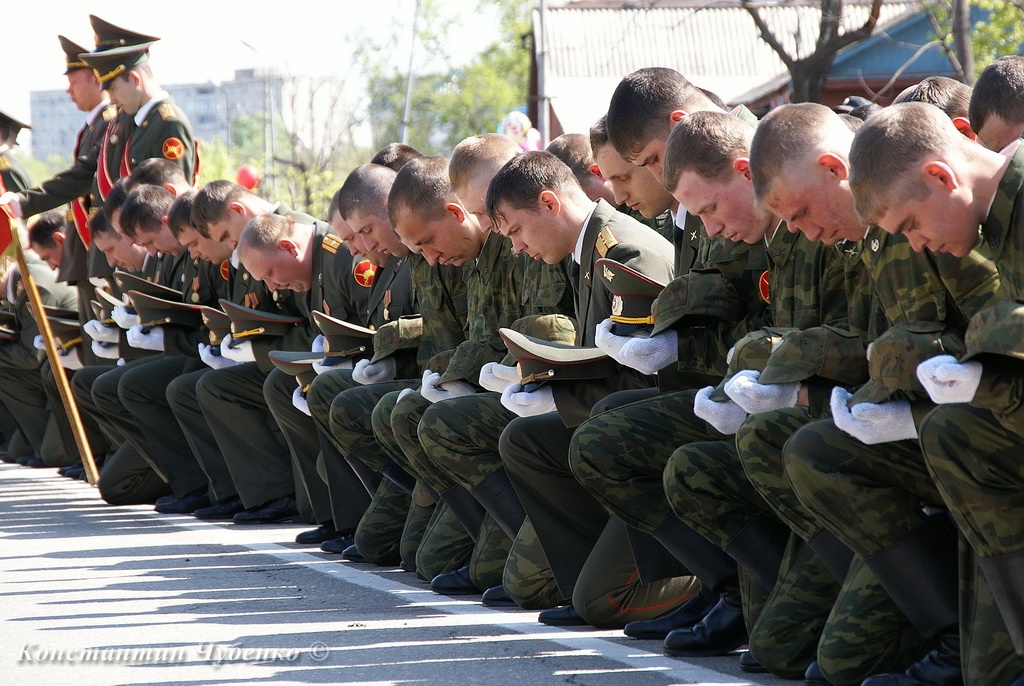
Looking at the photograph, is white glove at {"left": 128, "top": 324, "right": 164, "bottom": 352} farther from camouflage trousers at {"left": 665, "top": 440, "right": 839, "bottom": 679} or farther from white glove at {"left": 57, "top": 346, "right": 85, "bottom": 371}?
camouflage trousers at {"left": 665, "top": 440, "right": 839, "bottom": 679}

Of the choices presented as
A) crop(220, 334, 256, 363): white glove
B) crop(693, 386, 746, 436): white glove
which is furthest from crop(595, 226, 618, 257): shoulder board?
crop(220, 334, 256, 363): white glove

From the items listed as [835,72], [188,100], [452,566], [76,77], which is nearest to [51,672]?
[452,566]

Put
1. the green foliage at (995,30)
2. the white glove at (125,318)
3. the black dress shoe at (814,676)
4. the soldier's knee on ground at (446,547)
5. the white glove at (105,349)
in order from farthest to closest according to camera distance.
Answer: the green foliage at (995,30), the white glove at (105,349), the white glove at (125,318), the soldier's knee on ground at (446,547), the black dress shoe at (814,676)

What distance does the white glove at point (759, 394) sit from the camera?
142 inches

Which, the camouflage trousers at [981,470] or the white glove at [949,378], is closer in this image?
the white glove at [949,378]

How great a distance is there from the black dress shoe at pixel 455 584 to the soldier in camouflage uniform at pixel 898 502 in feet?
7.06

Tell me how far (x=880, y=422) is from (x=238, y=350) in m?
4.61

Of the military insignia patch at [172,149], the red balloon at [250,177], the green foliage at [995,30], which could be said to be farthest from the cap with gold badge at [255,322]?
the green foliage at [995,30]

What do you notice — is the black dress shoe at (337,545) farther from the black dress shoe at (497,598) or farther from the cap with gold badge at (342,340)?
the black dress shoe at (497,598)

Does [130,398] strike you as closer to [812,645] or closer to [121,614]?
[121,614]

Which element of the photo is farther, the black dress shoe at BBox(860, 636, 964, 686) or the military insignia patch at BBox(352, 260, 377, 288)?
the military insignia patch at BBox(352, 260, 377, 288)

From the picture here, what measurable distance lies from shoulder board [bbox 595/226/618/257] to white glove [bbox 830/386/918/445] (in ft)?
5.22

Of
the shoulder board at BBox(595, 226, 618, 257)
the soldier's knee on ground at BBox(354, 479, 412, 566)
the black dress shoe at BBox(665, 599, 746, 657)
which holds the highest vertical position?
the shoulder board at BBox(595, 226, 618, 257)

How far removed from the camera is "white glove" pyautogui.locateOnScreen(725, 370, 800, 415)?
361 cm
